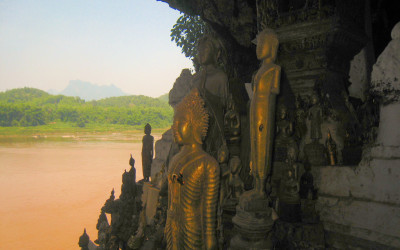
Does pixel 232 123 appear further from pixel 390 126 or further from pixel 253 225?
pixel 390 126

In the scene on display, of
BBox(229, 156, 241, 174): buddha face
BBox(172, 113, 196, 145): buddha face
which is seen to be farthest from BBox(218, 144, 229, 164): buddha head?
BBox(172, 113, 196, 145): buddha face

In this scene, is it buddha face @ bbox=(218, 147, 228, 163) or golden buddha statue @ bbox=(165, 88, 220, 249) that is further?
buddha face @ bbox=(218, 147, 228, 163)

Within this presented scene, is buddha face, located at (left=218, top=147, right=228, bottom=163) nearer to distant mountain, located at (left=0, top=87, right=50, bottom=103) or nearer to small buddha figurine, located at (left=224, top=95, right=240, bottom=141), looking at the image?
small buddha figurine, located at (left=224, top=95, right=240, bottom=141)

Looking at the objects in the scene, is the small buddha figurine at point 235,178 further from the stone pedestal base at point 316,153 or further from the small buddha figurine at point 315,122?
the small buddha figurine at point 315,122

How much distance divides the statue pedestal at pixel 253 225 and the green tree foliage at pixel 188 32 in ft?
27.7

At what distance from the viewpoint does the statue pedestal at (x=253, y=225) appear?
2.72 m

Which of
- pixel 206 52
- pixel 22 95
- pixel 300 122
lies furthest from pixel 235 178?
pixel 22 95

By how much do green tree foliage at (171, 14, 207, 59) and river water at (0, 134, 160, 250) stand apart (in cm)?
998

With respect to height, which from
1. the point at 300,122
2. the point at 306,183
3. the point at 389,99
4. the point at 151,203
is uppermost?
the point at 389,99

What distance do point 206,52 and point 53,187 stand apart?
63.6 ft

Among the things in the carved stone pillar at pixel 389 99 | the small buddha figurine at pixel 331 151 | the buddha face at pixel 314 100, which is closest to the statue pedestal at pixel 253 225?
the small buddha figurine at pixel 331 151

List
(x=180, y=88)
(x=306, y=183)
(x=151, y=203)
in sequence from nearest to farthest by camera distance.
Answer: (x=306, y=183)
(x=151, y=203)
(x=180, y=88)

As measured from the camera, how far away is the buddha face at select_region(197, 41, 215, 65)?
4070 millimetres

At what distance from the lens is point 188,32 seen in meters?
10.8
